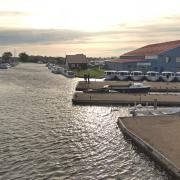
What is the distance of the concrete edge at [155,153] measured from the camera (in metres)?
24.5

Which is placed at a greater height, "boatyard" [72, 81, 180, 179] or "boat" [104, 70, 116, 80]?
"boat" [104, 70, 116, 80]

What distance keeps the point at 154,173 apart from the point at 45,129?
14.1 m

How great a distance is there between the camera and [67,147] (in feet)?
103

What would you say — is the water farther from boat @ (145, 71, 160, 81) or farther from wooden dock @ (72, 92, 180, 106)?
boat @ (145, 71, 160, 81)

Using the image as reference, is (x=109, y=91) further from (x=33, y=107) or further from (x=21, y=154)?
(x=21, y=154)

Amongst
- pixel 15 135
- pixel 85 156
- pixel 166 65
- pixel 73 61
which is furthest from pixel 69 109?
pixel 73 61

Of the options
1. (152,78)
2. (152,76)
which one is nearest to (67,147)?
(152,78)

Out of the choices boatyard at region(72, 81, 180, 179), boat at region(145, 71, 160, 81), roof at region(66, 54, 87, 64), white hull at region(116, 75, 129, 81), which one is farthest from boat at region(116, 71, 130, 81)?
roof at region(66, 54, 87, 64)

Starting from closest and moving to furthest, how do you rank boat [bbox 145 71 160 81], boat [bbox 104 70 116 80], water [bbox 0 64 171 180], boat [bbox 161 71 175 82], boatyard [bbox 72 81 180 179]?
1. water [bbox 0 64 171 180]
2. boatyard [bbox 72 81 180 179]
3. boat [bbox 161 71 175 82]
4. boat [bbox 145 71 160 81]
5. boat [bbox 104 70 116 80]

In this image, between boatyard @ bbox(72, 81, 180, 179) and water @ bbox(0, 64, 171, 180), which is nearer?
water @ bbox(0, 64, 171, 180)

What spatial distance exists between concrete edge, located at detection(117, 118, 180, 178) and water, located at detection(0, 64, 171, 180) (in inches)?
18.7

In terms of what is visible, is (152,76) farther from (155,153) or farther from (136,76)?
(155,153)

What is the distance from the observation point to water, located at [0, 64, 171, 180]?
2566 centimetres

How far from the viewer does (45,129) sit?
37562 millimetres
